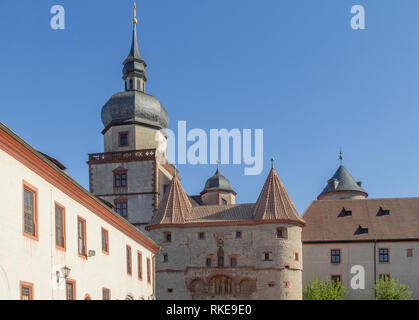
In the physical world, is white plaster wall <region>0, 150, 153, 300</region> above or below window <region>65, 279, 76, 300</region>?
above

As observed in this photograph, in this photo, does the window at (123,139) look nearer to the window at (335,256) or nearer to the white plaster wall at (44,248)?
the window at (335,256)

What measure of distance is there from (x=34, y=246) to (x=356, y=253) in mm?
46458

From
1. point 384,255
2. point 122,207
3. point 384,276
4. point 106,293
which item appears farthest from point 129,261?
point 384,255

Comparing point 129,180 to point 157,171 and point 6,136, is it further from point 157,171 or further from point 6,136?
point 6,136

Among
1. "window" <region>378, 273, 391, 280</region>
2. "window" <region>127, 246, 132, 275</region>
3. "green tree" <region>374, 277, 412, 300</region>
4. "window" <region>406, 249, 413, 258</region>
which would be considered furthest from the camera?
"window" <region>406, 249, 413, 258</region>

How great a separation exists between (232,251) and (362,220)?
1482 cm

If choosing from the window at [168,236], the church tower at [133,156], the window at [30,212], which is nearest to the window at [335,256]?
the window at [168,236]

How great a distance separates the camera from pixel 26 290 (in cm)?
1786

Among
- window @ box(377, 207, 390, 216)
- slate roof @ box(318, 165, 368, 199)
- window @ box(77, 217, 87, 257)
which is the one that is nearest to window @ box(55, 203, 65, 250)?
window @ box(77, 217, 87, 257)

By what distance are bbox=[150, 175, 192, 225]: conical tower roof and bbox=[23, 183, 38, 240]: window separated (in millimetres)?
39014

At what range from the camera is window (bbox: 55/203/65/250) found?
2061 centimetres

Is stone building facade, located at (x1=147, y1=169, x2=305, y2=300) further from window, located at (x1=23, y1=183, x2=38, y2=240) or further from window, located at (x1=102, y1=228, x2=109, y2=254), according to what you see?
window, located at (x1=23, y1=183, x2=38, y2=240)

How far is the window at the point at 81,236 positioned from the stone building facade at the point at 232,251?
33.5 m

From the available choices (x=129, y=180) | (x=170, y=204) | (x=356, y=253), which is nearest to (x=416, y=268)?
(x=356, y=253)
